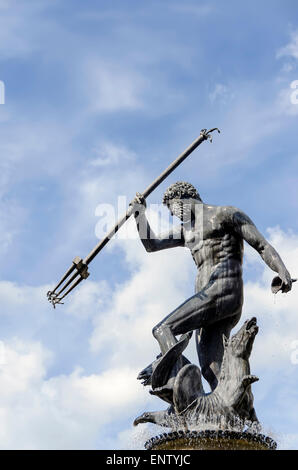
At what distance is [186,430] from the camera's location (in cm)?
1177

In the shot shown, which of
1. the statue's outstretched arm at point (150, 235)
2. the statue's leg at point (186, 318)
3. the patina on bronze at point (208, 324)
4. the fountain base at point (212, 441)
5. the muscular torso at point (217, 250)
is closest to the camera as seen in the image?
the fountain base at point (212, 441)

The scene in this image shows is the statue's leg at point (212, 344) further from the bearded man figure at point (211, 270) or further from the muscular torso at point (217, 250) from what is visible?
the muscular torso at point (217, 250)

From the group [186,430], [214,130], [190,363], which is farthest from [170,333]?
[214,130]

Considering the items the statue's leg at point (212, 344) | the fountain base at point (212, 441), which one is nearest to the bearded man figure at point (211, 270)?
the statue's leg at point (212, 344)

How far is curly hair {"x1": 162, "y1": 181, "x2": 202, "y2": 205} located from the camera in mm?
14000

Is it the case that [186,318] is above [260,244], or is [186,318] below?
below

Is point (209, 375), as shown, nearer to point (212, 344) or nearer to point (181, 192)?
point (212, 344)

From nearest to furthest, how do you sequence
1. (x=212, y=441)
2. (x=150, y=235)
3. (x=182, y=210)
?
(x=212, y=441) → (x=182, y=210) → (x=150, y=235)

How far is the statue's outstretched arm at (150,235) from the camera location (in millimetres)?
13992

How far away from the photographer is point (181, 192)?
14.0 m

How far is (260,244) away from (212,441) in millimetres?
3180

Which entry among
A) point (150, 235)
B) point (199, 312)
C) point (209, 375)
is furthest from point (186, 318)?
point (150, 235)
